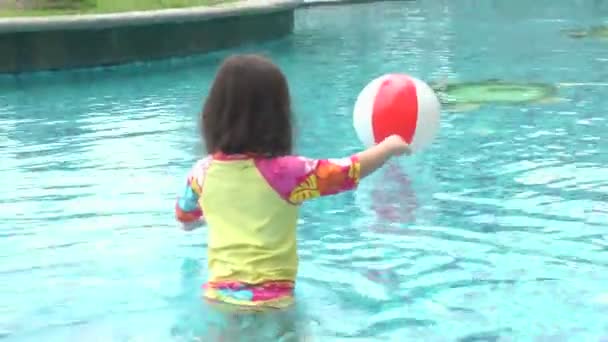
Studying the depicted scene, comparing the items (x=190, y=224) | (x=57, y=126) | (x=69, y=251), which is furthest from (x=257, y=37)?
(x=190, y=224)

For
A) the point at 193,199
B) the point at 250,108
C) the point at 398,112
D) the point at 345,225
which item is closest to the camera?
the point at 250,108

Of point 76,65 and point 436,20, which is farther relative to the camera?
point 436,20

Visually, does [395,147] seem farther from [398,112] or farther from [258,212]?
[398,112]

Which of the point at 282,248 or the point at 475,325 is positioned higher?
the point at 282,248

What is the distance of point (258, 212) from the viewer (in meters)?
3.26

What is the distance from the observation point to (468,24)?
620 inches

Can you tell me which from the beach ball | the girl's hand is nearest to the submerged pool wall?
the beach ball

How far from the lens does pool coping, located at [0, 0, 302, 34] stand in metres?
10.5

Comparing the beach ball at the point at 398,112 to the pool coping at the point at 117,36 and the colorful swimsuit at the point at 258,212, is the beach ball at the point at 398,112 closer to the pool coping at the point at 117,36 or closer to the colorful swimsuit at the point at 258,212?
the colorful swimsuit at the point at 258,212

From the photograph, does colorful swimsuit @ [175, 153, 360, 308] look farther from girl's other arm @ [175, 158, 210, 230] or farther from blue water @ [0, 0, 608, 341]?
blue water @ [0, 0, 608, 341]

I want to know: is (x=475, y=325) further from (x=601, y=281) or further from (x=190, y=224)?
(x=190, y=224)

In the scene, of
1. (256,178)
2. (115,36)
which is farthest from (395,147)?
(115,36)

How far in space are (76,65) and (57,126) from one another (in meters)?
3.24

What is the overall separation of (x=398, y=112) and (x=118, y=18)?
21.4 ft
